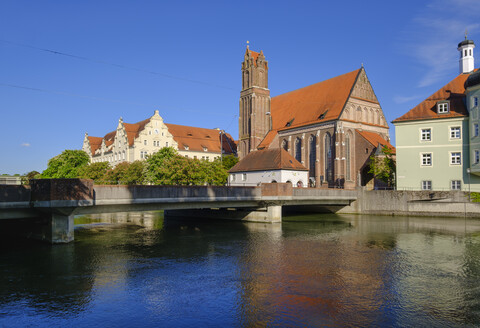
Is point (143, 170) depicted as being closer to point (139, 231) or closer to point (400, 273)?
point (139, 231)

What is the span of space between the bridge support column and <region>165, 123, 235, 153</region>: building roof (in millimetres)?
62681

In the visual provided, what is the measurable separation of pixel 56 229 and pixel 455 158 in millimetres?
44465

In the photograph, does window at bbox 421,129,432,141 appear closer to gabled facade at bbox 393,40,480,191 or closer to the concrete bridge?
gabled facade at bbox 393,40,480,191

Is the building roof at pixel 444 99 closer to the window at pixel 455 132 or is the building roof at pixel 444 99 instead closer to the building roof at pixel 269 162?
the window at pixel 455 132

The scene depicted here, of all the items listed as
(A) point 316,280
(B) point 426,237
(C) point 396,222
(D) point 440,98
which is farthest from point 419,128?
(A) point 316,280

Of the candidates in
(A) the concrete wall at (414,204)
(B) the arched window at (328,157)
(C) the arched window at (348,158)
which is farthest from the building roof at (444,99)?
(B) the arched window at (328,157)

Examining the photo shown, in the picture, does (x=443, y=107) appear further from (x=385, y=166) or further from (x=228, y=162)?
(x=228, y=162)

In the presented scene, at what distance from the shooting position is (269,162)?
55062 mm

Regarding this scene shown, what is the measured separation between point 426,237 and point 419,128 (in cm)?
2397

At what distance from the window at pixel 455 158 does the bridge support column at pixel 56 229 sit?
1706 inches

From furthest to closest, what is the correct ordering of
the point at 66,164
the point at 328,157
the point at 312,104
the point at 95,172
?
the point at 66,164 → the point at 312,104 → the point at 95,172 → the point at 328,157

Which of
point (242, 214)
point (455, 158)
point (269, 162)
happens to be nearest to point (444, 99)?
point (455, 158)

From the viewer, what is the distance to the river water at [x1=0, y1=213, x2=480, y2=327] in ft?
42.3

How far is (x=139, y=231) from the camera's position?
34344mm
